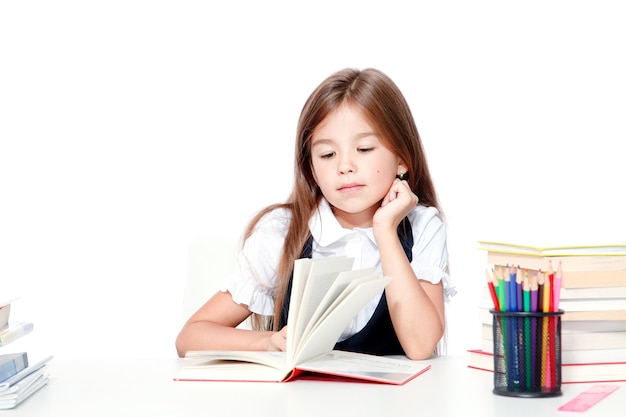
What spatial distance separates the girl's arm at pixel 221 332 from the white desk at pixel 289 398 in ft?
0.90

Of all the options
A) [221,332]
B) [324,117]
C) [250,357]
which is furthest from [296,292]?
[324,117]

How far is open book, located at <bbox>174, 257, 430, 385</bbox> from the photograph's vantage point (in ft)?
4.64

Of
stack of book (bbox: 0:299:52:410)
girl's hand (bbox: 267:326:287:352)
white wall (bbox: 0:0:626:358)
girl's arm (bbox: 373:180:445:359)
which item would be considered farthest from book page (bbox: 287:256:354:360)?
white wall (bbox: 0:0:626:358)

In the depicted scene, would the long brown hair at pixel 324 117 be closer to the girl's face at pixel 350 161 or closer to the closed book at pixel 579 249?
the girl's face at pixel 350 161

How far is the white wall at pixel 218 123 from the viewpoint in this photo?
A: 3.31 m

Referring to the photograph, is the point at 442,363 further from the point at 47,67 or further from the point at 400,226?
the point at 47,67

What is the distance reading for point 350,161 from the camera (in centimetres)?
189

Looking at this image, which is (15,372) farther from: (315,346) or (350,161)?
(350,161)

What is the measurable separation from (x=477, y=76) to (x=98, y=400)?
2.36 m

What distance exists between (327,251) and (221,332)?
36 cm

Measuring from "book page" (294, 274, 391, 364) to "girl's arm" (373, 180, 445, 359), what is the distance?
216mm

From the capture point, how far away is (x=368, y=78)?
204cm

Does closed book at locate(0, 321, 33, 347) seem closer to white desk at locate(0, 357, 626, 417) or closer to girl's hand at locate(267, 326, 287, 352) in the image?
white desk at locate(0, 357, 626, 417)

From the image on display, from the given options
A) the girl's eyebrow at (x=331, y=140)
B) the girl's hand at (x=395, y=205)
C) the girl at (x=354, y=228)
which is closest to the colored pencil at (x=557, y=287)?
the girl at (x=354, y=228)
